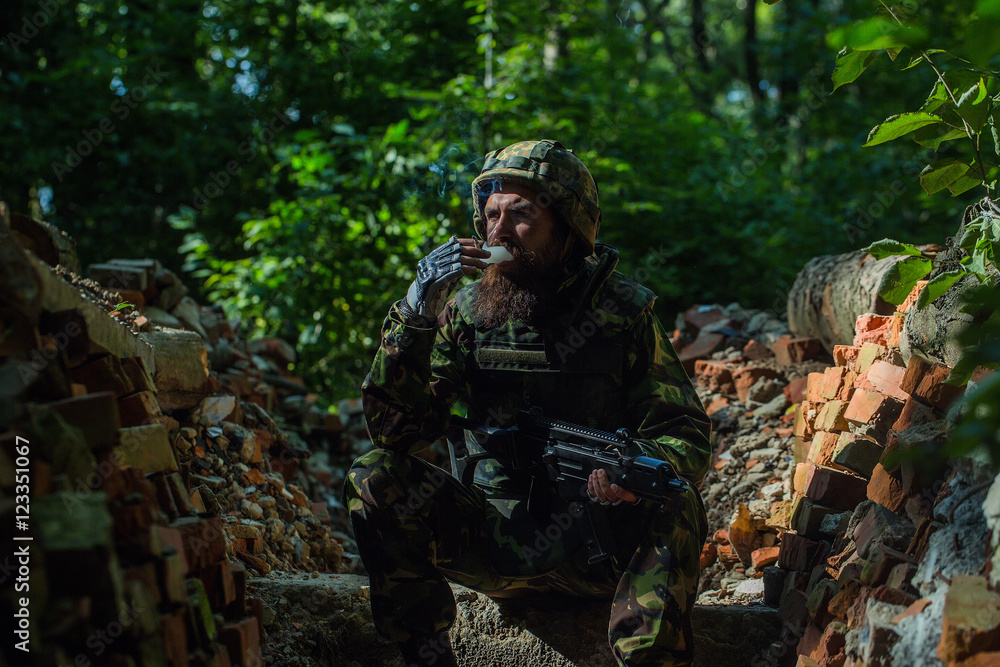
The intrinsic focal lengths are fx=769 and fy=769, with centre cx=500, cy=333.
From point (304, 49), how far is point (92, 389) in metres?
6.17

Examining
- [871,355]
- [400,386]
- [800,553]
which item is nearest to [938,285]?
[871,355]

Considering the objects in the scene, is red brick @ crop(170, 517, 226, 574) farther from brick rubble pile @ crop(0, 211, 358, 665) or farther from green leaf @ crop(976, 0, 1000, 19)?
green leaf @ crop(976, 0, 1000, 19)

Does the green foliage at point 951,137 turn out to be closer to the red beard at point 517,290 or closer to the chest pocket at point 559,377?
the chest pocket at point 559,377

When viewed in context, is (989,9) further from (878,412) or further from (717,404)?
(717,404)

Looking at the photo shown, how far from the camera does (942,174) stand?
262 centimetres

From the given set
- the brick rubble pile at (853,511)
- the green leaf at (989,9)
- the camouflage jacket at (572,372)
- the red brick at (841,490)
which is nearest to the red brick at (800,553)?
the brick rubble pile at (853,511)

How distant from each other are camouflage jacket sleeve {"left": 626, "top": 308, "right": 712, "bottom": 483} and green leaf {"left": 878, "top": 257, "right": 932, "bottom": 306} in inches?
30.3

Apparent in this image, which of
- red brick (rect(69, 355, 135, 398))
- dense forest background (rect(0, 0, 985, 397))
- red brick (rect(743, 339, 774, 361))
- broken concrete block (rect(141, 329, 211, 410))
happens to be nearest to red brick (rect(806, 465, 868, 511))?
red brick (rect(743, 339, 774, 361))

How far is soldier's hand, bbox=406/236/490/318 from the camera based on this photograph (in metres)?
2.55

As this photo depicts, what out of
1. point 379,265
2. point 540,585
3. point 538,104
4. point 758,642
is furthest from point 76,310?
point 538,104

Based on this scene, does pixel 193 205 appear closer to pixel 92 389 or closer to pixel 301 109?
pixel 301 109

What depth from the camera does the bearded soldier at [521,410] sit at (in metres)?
2.37

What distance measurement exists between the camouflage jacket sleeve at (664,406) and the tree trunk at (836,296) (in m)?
1.20

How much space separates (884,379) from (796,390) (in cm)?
98
